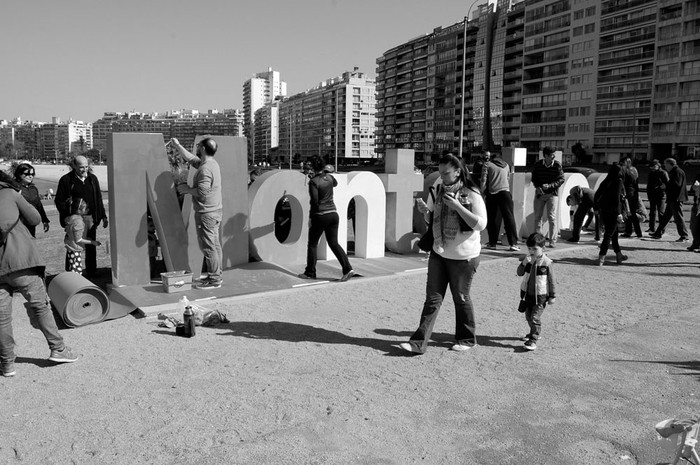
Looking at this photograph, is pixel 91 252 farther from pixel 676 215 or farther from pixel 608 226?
pixel 676 215

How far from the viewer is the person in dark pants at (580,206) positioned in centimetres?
1323

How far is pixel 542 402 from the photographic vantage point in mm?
4496

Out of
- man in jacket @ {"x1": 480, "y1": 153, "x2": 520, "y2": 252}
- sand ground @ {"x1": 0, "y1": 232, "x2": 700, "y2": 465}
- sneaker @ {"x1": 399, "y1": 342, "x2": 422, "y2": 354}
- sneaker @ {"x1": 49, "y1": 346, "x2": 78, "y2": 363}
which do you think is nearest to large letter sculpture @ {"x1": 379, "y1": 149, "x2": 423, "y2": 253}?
man in jacket @ {"x1": 480, "y1": 153, "x2": 520, "y2": 252}

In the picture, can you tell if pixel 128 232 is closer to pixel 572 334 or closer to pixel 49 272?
pixel 49 272

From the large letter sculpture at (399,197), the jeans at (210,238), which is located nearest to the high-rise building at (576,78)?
the large letter sculpture at (399,197)

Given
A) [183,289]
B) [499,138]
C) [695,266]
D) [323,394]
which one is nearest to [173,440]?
[323,394]

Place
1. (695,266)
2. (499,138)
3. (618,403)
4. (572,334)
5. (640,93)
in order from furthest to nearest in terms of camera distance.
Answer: (499,138)
(640,93)
(695,266)
(572,334)
(618,403)

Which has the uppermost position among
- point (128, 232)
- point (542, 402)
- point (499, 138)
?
point (499, 138)

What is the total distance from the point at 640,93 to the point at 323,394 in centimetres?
7625

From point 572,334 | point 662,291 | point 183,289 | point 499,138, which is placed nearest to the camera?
point 572,334

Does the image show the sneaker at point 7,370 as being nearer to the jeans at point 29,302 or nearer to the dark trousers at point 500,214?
the jeans at point 29,302

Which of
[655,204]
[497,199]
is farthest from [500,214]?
[655,204]

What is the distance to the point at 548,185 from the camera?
38.6 feet

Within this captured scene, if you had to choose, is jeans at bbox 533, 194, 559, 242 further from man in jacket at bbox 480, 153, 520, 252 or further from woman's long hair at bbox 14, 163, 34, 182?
woman's long hair at bbox 14, 163, 34, 182
